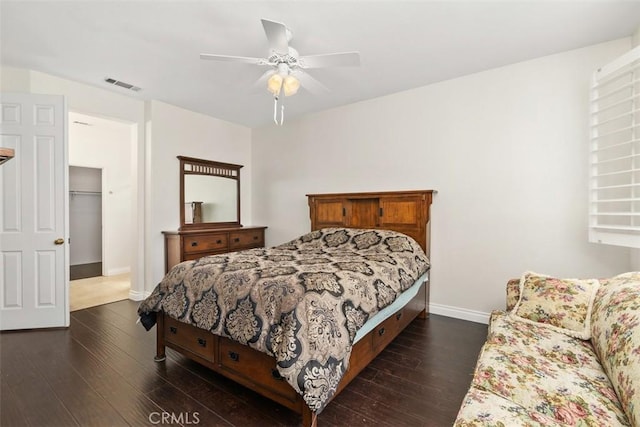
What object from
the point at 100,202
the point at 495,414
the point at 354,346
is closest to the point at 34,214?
the point at 354,346

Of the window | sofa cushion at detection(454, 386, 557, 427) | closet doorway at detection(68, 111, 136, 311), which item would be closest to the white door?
closet doorway at detection(68, 111, 136, 311)

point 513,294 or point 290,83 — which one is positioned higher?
point 290,83

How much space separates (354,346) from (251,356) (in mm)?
670

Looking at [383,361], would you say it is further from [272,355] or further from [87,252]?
[87,252]

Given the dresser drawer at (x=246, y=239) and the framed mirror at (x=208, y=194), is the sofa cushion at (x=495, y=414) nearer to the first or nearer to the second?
the dresser drawer at (x=246, y=239)

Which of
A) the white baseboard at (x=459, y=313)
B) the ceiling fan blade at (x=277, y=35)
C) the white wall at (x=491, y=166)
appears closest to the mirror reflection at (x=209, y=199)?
the white wall at (x=491, y=166)

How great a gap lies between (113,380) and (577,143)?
4.40 m

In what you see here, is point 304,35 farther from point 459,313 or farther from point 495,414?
point 459,313

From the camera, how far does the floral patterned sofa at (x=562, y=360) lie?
1.17 metres

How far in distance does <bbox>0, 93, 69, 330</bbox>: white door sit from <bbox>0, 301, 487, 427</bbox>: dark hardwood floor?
324 mm

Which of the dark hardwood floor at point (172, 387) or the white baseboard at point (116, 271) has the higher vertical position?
the white baseboard at point (116, 271)

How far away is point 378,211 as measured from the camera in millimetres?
3828

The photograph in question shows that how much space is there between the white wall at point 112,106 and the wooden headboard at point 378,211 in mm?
2432

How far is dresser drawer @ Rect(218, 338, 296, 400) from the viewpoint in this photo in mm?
1697
